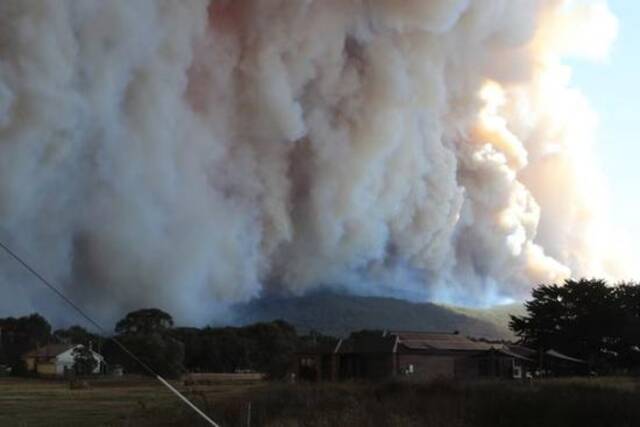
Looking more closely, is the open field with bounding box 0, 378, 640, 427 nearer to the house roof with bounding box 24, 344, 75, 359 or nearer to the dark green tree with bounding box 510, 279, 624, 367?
the dark green tree with bounding box 510, 279, 624, 367

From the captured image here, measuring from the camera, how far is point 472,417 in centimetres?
1944

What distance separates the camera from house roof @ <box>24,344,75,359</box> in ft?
324

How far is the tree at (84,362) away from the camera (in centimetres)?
8381

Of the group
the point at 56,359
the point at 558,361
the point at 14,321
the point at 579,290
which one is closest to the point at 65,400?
the point at 558,361

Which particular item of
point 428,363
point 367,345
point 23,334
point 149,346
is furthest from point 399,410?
point 23,334

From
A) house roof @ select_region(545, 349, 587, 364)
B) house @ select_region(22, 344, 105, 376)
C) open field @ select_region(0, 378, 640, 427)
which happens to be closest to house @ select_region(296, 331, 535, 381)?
house roof @ select_region(545, 349, 587, 364)

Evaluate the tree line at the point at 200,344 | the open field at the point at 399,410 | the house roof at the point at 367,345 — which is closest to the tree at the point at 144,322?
the tree line at the point at 200,344

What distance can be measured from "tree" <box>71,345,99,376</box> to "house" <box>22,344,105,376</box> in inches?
29.9

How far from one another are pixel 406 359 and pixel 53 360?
49.1 m

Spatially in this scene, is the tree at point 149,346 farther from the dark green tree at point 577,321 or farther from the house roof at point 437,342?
the dark green tree at point 577,321

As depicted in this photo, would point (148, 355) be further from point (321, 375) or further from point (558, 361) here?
point (558, 361)

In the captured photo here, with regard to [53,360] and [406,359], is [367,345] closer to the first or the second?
[406,359]

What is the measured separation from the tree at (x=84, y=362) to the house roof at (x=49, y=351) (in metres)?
11.0

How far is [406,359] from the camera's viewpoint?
216 ft
